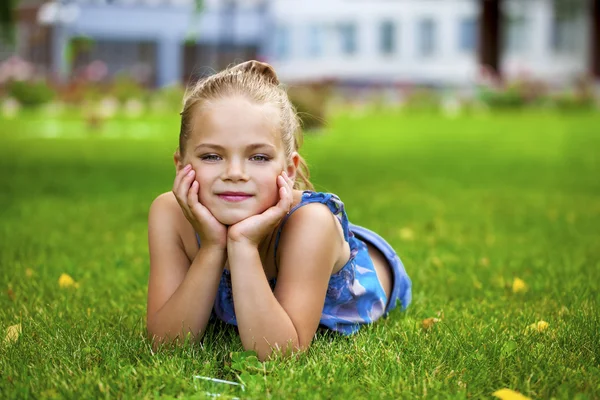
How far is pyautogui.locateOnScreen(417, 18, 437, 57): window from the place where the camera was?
40.5 m

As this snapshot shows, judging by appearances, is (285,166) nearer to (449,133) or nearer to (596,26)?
(449,133)

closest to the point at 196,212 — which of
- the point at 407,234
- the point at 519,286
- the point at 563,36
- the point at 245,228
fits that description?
the point at 245,228

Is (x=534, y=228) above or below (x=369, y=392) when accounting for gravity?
below

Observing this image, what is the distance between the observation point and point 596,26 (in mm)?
32062

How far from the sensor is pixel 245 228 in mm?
2594

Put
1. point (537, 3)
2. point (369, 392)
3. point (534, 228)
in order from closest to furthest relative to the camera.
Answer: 1. point (369, 392)
2. point (534, 228)
3. point (537, 3)

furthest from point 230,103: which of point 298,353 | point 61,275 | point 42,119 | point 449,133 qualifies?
point 42,119

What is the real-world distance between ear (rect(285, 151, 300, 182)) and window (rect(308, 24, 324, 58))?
133 ft

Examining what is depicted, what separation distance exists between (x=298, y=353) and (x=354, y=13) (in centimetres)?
4058

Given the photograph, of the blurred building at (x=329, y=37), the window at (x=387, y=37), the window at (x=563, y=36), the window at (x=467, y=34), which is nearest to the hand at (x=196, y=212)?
the blurred building at (x=329, y=37)

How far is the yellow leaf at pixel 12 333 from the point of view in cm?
283

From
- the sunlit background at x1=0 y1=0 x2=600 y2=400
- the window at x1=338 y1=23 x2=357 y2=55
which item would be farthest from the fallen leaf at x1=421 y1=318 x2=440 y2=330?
the window at x1=338 y1=23 x2=357 y2=55

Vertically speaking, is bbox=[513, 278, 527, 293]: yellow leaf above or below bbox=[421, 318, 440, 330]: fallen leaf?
below

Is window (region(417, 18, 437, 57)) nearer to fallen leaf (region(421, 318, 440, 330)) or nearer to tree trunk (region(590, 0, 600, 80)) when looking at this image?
tree trunk (region(590, 0, 600, 80))
